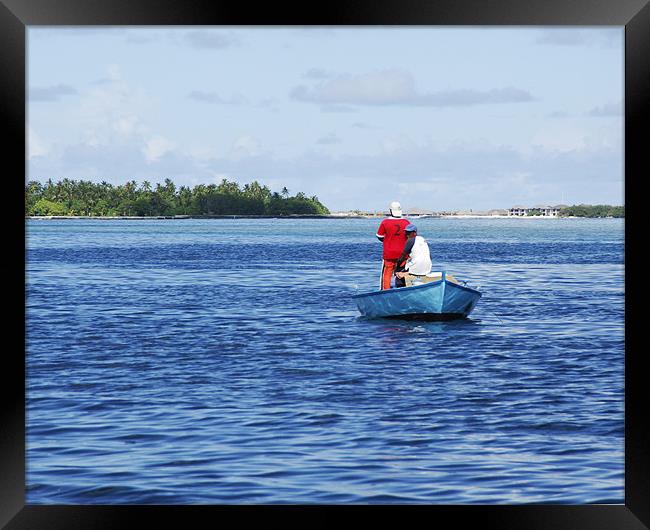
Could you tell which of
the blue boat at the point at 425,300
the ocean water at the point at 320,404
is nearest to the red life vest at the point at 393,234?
the blue boat at the point at 425,300

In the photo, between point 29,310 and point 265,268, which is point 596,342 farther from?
point 265,268

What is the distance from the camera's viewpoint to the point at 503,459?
32.5 ft

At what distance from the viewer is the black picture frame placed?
560 centimetres

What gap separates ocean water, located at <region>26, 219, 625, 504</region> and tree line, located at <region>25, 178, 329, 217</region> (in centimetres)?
14979

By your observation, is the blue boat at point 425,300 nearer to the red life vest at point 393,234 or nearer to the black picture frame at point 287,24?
the red life vest at point 393,234

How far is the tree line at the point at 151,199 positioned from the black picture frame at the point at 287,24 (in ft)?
552

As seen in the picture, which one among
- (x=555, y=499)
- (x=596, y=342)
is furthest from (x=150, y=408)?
(x=596, y=342)

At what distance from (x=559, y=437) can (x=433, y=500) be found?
3.02m

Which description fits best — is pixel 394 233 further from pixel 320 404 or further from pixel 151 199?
pixel 151 199

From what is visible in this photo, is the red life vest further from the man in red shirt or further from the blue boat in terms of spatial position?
the blue boat

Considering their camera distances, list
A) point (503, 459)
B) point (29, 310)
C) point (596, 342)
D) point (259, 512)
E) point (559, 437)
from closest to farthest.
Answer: point (259, 512), point (503, 459), point (559, 437), point (596, 342), point (29, 310)

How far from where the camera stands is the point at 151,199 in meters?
184

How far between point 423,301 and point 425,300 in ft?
0.17
